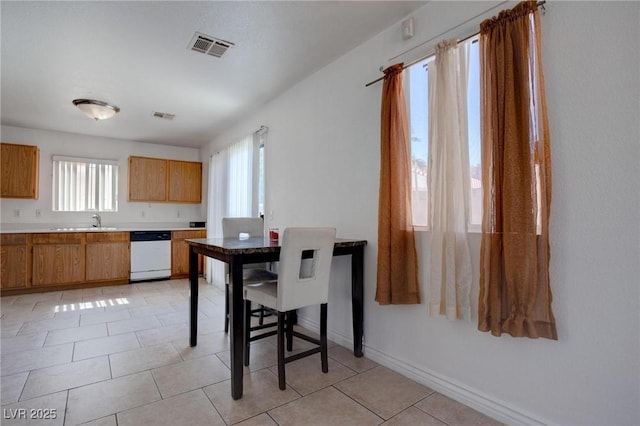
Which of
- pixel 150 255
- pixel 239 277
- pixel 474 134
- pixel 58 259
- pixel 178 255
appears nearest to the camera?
pixel 474 134

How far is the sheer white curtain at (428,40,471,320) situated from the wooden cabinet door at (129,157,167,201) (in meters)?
5.35

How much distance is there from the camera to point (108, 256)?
5027 mm

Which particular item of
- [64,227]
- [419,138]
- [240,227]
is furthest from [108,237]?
[419,138]

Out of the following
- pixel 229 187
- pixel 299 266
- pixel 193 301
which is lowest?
pixel 193 301

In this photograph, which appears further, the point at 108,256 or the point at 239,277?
the point at 108,256

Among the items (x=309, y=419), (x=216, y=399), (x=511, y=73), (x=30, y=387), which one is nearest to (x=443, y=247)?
(x=511, y=73)

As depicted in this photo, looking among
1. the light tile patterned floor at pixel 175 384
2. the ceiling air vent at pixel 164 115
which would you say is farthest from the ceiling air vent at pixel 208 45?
the light tile patterned floor at pixel 175 384

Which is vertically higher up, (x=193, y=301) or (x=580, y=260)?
(x=580, y=260)

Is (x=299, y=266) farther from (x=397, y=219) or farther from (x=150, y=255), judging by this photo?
(x=150, y=255)

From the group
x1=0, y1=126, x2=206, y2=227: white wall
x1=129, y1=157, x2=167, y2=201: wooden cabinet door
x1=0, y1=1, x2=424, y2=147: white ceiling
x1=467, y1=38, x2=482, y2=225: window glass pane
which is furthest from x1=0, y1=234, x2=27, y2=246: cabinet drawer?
x1=467, y1=38, x2=482, y2=225: window glass pane

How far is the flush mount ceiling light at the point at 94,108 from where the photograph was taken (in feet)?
11.5

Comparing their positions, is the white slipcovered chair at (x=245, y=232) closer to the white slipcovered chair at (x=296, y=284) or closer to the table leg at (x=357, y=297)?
the white slipcovered chair at (x=296, y=284)

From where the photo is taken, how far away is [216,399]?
6.21ft

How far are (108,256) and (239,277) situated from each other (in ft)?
13.8
